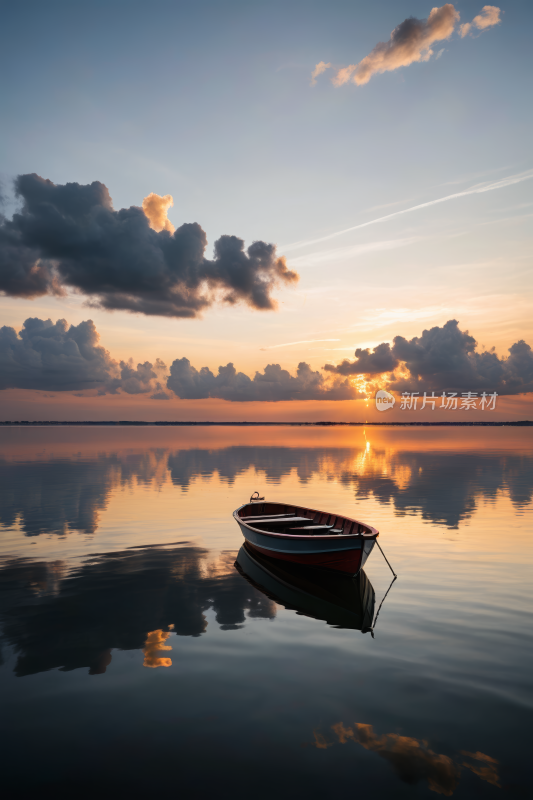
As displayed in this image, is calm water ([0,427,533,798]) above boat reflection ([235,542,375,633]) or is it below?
above

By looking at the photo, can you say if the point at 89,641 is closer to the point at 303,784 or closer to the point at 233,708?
the point at 233,708

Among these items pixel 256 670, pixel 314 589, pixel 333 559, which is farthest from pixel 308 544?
Answer: pixel 256 670

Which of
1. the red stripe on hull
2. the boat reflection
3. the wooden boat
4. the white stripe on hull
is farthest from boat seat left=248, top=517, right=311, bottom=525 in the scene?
the red stripe on hull

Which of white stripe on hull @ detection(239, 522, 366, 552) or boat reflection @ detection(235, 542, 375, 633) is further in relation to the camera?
white stripe on hull @ detection(239, 522, 366, 552)

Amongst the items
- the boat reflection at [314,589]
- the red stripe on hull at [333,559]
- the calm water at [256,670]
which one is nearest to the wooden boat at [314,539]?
the red stripe on hull at [333,559]

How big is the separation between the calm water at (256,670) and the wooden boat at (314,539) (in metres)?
0.98

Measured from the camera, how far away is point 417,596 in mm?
16953

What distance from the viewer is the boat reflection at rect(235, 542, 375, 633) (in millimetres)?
15605

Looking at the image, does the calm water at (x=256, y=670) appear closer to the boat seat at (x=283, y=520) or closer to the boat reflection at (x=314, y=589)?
the boat reflection at (x=314, y=589)

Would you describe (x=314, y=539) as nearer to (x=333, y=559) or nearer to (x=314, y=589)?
(x=333, y=559)

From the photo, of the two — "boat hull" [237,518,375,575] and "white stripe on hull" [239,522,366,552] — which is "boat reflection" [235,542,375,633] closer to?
"boat hull" [237,518,375,575]

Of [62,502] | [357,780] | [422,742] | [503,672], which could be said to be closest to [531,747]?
[422,742]

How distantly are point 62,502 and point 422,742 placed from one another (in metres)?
33.4

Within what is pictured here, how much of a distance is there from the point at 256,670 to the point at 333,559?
855cm
